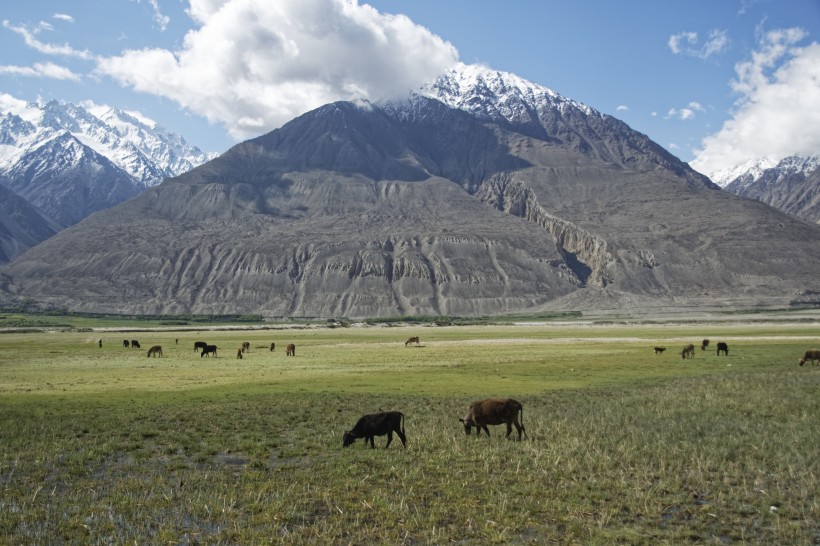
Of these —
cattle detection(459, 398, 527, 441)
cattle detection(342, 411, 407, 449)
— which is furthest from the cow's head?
cattle detection(459, 398, 527, 441)

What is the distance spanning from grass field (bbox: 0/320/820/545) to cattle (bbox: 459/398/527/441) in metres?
0.48

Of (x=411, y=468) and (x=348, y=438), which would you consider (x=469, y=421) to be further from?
(x=411, y=468)

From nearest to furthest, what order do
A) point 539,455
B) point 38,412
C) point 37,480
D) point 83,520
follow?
1. point 83,520
2. point 37,480
3. point 539,455
4. point 38,412

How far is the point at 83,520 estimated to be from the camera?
511 inches

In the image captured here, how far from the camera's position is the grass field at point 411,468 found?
1259cm

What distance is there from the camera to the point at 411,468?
677 inches

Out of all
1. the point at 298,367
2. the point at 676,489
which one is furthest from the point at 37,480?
the point at 298,367

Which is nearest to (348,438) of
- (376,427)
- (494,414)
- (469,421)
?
(376,427)

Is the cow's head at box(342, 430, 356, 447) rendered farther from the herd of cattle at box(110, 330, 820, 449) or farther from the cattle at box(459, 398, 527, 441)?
the cattle at box(459, 398, 527, 441)

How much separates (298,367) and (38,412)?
2680 cm

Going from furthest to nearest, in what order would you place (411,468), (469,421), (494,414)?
(469,421) < (494,414) < (411,468)

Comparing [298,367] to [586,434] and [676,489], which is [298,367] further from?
[676,489]

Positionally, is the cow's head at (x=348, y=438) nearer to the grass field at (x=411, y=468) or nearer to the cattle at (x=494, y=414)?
the grass field at (x=411, y=468)

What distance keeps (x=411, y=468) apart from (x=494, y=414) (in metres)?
5.05
